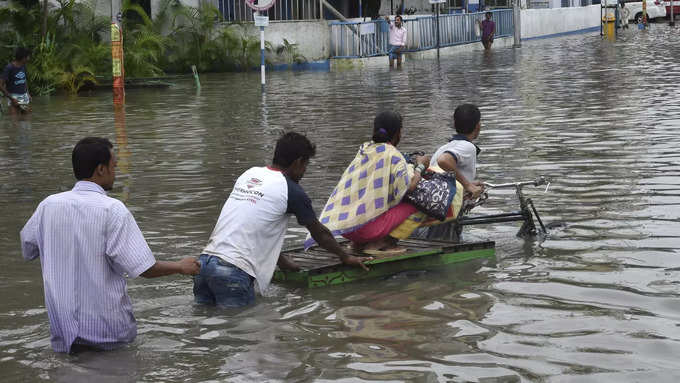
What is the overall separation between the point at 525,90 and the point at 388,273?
14650 mm

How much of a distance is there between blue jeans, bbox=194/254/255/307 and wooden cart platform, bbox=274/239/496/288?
1.65 ft

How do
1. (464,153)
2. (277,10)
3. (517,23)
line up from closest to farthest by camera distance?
(464,153)
(277,10)
(517,23)

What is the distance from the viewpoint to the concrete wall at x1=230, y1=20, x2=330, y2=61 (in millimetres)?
32594

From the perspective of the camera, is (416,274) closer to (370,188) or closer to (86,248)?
(370,188)

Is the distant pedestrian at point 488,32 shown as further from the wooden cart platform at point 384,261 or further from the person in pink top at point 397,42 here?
the wooden cart platform at point 384,261

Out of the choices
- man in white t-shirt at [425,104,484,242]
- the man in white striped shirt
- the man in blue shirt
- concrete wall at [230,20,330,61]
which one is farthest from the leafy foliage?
the man in white striped shirt

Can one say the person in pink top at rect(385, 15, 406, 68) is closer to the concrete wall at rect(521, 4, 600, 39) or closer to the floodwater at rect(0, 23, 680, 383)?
the floodwater at rect(0, 23, 680, 383)

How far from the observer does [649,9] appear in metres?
60.0

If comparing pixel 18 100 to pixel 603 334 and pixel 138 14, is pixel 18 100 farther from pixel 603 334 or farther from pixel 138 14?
pixel 603 334

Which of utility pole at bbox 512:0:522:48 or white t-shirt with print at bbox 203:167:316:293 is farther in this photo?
utility pole at bbox 512:0:522:48

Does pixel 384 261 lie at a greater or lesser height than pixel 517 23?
lesser

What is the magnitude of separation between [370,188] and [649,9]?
56348 mm

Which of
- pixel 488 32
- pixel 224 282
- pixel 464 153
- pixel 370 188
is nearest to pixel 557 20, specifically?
pixel 488 32

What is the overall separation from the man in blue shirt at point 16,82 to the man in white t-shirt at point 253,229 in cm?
1264
